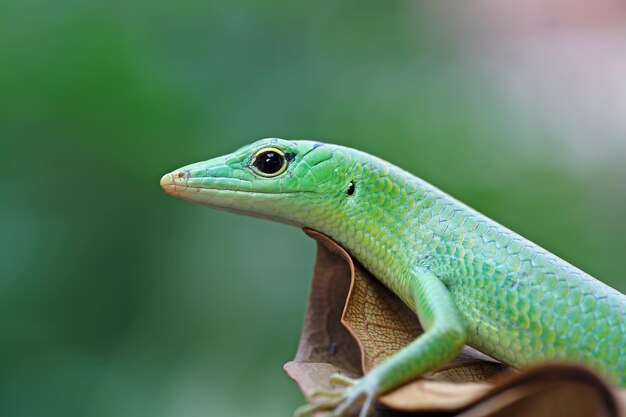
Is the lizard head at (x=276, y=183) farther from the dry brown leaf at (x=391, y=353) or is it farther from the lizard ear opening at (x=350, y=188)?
the dry brown leaf at (x=391, y=353)

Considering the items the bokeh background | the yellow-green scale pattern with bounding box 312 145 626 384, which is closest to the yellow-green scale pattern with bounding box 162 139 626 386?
the yellow-green scale pattern with bounding box 312 145 626 384

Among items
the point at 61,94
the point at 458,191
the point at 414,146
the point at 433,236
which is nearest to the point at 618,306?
the point at 433,236

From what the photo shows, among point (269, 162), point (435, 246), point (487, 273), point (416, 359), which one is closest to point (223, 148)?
point (269, 162)

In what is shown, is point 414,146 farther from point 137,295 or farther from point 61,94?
point 61,94

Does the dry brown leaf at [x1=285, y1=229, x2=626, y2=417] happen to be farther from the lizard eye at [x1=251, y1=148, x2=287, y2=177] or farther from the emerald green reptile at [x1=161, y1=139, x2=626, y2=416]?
the lizard eye at [x1=251, y1=148, x2=287, y2=177]

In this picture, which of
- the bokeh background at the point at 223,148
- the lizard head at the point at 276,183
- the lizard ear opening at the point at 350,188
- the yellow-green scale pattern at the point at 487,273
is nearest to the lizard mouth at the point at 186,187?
the lizard head at the point at 276,183

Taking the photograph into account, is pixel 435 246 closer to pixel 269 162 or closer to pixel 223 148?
pixel 269 162
